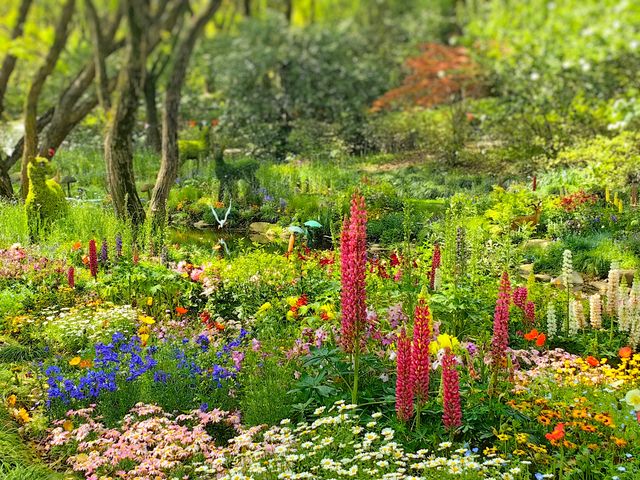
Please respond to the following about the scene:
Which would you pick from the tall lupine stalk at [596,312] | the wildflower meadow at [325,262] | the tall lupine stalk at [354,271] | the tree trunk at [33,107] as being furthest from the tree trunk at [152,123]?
the tall lupine stalk at [354,271]

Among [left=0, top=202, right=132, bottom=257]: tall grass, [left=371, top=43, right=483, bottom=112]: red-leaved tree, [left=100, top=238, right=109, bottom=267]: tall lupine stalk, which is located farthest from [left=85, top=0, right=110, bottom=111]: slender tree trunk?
[left=371, top=43, right=483, bottom=112]: red-leaved tree

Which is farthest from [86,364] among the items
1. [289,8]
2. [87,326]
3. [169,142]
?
[289,8]

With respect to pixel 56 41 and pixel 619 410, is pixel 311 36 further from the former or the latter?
pixel 619 410

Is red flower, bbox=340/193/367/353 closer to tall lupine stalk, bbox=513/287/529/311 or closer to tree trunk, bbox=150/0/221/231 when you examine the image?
tall lupine stalk, bbox=513/287/529/311

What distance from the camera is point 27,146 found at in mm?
8922

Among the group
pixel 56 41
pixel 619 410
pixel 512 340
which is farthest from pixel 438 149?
pixel 619 410

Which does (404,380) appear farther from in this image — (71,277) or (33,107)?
(33,107)

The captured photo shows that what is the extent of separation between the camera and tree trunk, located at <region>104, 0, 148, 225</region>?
708cm

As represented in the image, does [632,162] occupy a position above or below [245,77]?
below

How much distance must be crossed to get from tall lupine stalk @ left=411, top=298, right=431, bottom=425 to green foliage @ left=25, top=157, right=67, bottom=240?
520cm

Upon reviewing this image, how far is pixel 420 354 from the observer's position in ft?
10.8

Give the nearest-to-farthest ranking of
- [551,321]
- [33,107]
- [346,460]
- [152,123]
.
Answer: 1. [346,460]
2. [551,321]
3. [33,107]
4. [152,123]

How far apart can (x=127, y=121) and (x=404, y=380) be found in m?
5.15

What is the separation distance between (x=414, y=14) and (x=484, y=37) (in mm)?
3980
